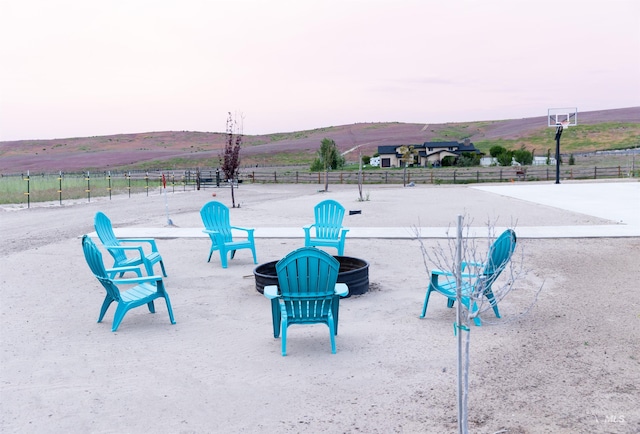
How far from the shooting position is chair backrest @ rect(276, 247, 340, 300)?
5.85 metres

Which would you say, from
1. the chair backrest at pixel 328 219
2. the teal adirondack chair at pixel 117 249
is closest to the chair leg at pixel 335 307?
the teal adirondack chair at pixel 117 249

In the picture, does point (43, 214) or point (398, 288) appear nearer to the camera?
point (398, 288)

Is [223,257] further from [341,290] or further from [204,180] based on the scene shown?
[204,180]

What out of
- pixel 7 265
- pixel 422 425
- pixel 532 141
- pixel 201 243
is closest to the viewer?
pixel 422 425

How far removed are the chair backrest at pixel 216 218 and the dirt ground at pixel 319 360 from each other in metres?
0.69

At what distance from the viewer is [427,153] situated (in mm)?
76500

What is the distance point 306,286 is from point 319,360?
722 millimetres

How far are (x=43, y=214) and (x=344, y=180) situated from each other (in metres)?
28.3

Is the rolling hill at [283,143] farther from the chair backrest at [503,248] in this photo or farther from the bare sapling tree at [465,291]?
the bare sapling tree at [465,291]

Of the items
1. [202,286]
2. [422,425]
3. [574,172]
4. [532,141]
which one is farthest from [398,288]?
[532,141]

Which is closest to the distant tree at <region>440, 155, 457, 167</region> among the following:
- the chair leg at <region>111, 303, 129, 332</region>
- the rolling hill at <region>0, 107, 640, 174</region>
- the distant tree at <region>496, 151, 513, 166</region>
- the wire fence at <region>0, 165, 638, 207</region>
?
the distant tree at <region>496, 151, 513, 166</region>

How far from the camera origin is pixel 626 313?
22.6ft

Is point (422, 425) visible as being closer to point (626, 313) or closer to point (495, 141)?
point (626, 313)

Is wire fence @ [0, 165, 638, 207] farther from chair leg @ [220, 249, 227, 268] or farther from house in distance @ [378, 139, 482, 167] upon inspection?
house in distance @ [378, 139, 482, 167]
